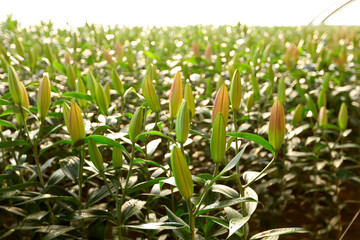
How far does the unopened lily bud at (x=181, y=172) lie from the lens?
0.72 meters

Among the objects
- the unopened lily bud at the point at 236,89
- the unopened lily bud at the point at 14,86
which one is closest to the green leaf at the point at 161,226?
the unopened lily bud at the point at 236,89

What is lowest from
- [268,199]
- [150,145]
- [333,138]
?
[268,199]

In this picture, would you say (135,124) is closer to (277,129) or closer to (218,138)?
(218,138)

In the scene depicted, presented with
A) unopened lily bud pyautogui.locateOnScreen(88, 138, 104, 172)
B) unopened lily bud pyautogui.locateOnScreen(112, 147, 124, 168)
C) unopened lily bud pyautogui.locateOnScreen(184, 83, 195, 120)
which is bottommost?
unopened lily bud pyautogui.locateOnScreen(112, 147, 124, 168)

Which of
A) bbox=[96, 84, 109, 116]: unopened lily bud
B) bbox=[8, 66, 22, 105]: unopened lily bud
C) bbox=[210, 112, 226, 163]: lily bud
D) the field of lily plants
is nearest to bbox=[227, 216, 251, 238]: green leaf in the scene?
the field of lily plants

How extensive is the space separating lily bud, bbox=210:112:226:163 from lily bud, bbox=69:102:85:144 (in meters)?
0.30

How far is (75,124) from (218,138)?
Answer: 0.32 metres

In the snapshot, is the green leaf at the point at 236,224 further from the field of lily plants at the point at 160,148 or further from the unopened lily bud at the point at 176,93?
the unopened lily bud at the point at 176,93

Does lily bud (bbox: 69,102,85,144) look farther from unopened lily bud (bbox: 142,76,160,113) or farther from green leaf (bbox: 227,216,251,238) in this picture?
green leaf (bbox: 227,216,251,238)

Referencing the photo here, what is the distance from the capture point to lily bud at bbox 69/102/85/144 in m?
0.88

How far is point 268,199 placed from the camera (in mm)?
1958

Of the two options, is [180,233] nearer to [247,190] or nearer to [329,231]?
[247,190]

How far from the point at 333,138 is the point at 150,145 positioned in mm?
1612

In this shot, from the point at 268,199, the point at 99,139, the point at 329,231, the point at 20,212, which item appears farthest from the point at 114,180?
the point at 329,231
